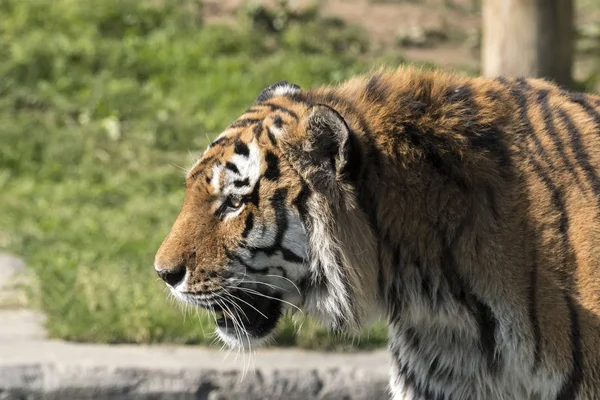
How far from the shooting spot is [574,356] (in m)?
2.89

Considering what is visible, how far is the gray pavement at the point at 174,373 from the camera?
14.1 ft

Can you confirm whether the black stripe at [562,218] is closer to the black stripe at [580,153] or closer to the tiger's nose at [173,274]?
the black stripe at [580,153]

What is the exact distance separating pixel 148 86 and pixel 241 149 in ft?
16.5

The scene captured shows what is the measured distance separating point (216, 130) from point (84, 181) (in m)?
1.05

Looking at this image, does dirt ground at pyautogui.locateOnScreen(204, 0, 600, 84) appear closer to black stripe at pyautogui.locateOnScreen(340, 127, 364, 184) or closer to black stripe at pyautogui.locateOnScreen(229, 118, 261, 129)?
black stripe at pyautogui.locateOnScreen(229, 118, 261, 129)

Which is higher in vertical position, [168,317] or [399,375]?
[399,375]

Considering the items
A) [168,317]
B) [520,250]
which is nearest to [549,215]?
[520,250]

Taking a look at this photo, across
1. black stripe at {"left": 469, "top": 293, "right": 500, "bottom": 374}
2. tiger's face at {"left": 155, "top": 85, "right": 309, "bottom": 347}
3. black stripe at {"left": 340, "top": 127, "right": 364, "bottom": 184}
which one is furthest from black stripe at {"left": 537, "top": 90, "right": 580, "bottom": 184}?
tiger's face at {"left": 155, "top": 85, "right": 309, "bottom": 347}

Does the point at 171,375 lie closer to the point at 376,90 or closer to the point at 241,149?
the point at 241,149

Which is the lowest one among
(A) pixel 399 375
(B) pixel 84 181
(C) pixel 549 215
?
(B) pixel 84 181

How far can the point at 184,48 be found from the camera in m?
8.36

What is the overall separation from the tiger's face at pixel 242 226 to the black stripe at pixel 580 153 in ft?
2.51

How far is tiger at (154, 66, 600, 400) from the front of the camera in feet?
9.51

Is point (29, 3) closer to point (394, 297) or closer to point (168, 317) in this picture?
point (168, 317)
